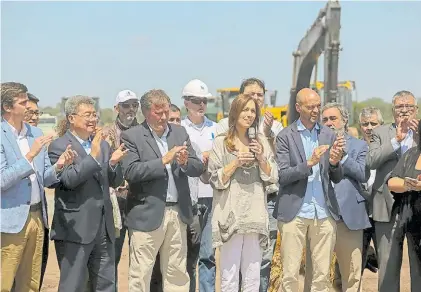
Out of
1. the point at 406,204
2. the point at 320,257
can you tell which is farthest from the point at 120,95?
the point at 406,204

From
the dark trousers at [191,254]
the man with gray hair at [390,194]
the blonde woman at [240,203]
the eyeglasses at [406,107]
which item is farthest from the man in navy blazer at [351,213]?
the dark trousers at [191,254]

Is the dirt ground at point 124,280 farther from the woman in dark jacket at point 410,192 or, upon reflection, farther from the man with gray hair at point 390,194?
the woman in dark jacket at point 410,192

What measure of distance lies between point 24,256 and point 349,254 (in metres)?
2.89

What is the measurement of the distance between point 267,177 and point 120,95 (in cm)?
182

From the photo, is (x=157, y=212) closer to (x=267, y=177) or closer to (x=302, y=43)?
(x=267, y=177)

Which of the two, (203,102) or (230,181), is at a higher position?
(203,102)

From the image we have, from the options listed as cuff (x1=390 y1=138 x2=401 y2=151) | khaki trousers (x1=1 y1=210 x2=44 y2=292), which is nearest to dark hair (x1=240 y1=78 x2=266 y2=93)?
cuff (x1=390 y1=138 x2=401 y2=151)

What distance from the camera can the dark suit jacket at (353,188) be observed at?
244 inches

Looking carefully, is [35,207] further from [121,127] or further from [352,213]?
[352,213]

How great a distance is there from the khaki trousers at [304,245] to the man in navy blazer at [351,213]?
0.90 feet

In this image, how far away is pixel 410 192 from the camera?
19.7 ft

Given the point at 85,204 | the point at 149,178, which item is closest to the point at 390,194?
the point at 149,178

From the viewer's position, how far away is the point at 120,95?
676 cm

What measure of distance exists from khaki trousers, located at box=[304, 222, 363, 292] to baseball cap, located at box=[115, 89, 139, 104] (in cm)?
232
